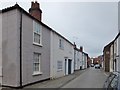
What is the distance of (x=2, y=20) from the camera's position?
1418 centimetres

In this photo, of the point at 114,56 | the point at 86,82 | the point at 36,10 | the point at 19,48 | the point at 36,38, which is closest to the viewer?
the point at 19,48

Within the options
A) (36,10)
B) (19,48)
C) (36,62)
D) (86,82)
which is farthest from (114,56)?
(19,48)

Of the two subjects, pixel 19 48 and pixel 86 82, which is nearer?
pixel 19 48

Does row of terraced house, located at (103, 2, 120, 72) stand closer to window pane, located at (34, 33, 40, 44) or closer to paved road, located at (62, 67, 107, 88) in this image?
paved road, located at (62, 67, 107, 88)

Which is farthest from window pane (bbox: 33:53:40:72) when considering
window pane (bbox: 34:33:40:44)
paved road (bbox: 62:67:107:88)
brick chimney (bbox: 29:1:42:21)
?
brick chimney (bbox: 29:1:42:21)

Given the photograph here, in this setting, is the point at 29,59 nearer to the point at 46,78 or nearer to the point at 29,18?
the point at 29,18

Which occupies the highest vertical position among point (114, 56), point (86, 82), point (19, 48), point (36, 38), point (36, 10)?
point (36, 10)

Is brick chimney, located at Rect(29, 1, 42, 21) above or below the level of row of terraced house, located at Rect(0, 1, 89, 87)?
above

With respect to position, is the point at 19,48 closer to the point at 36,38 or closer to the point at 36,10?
the point at 36,38

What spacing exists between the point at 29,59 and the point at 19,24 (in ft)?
9.37

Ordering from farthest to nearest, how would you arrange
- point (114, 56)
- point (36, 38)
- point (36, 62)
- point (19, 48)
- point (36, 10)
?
point (114, 56), point (36, 10), point (36, 38), point (36, 62), point (19, 48)

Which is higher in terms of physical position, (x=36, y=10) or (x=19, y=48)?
(x=36, y=10)

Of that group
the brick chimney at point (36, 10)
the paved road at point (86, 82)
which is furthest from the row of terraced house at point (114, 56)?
the brick chimney at point (36, 10)

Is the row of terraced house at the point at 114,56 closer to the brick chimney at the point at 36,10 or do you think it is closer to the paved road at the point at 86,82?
the paved road at the point at 86,82
